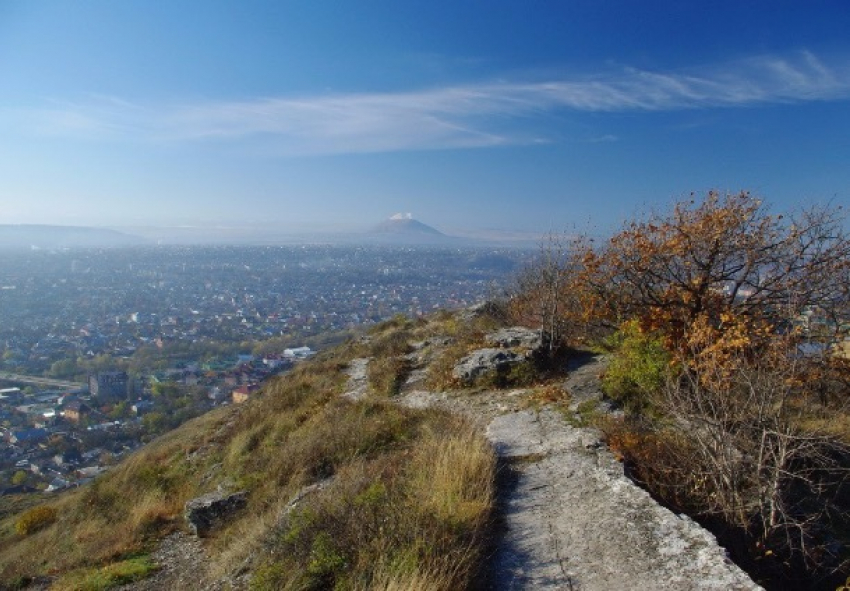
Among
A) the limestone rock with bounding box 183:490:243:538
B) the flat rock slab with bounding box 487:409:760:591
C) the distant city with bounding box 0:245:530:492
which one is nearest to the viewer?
the flat rock slab with bounding box 487:409:760:591

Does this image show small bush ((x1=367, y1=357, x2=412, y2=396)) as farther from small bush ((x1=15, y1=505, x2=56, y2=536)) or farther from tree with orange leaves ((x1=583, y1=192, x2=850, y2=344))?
small bush ((x1=15, y1=505, x2=56, y2=536))

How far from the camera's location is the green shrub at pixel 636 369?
8.26 meters

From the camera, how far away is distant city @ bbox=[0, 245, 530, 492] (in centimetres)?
2620

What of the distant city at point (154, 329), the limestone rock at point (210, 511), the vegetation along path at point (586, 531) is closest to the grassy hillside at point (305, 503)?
the limestone rock at point (210, 511)

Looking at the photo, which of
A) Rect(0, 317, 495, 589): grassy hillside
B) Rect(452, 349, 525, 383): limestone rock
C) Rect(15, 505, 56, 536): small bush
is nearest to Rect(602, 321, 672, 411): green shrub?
Rect(452, 349, 525, 383): limestone rock

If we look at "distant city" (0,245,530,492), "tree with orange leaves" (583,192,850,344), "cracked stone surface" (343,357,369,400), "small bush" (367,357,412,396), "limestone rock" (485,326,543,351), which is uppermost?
"tree with orange leaves" (583,192,850,344)

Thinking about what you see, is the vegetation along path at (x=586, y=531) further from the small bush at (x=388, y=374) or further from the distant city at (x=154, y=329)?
the distant city at (x=154, y=329)

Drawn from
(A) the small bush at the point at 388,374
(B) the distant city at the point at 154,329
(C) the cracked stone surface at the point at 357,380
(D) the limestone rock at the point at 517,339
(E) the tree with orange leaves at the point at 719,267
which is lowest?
(B) the distant city at the point at 154,329

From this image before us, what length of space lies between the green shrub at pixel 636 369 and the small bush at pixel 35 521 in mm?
12922

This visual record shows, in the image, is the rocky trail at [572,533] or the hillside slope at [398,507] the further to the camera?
the hillside slope at [398,507]

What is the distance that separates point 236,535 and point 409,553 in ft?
12.8

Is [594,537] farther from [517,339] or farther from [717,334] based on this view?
[517,339]

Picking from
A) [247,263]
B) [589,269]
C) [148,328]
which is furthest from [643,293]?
[247,263]

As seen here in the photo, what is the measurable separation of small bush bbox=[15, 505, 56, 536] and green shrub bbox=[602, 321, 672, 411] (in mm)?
12922
